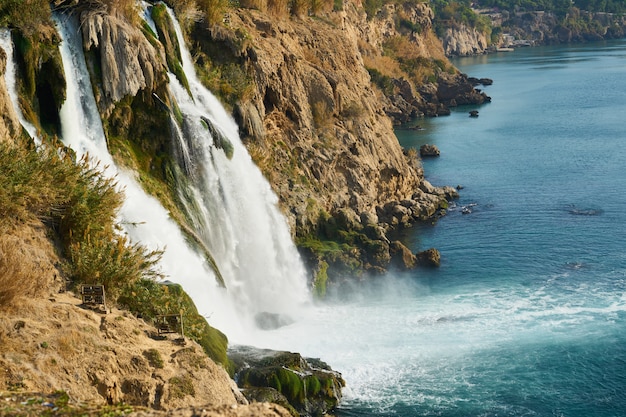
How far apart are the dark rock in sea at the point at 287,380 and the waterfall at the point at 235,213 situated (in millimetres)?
5945

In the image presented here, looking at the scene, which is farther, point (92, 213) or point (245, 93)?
point (245, 93)

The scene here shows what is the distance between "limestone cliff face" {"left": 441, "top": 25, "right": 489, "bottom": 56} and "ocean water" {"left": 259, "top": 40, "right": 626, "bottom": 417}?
102425mm

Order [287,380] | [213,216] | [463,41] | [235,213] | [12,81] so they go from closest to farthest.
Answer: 1. [287,380]
2. [12,81]
3. [213,216]
4. [235,213]
5. [463,41]

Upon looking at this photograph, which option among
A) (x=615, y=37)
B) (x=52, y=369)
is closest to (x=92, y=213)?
(x=52, y=369)

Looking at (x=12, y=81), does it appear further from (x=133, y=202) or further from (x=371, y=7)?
(x=371, y=7)

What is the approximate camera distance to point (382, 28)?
103312mm

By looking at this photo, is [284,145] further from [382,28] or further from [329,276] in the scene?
[382,28]

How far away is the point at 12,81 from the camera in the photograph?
76.8 ft

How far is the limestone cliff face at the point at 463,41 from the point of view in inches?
6319

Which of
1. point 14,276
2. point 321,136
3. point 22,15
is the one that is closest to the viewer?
point 14,276

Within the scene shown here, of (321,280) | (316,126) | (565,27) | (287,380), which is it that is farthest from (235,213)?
(565,27)

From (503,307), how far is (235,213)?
11.0 metres

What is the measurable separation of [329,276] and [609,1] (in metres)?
185

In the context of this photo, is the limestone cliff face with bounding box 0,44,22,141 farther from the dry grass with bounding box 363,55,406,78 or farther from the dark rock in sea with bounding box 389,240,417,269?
the dry grass with bounding box 363,55,406,78
